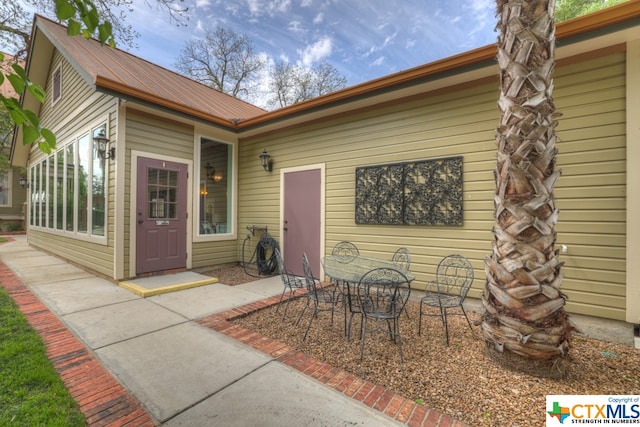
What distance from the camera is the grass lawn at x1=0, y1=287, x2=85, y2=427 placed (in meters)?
1.71

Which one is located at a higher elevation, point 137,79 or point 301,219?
point 137,79

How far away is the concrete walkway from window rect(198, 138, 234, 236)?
2.58 meters

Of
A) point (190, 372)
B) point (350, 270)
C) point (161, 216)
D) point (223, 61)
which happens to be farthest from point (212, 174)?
point (223, 61)

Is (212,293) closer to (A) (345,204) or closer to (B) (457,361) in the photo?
(A) (345,204)

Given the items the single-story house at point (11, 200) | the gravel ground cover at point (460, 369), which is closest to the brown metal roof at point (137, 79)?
the gravel ground cover at point (460, 369)

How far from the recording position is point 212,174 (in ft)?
21.8

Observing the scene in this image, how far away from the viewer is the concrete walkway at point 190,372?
1.78m

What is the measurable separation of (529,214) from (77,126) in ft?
25.8

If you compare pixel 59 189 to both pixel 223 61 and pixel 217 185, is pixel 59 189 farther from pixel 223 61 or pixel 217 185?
pixel 223 61

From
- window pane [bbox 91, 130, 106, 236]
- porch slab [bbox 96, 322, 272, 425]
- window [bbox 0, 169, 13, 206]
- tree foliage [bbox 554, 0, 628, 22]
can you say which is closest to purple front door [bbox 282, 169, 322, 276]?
porch slab [bbox 96, 322, 272, 425]

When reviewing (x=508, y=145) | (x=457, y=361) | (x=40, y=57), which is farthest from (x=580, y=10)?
(x=40, y=57)

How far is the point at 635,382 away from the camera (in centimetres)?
215

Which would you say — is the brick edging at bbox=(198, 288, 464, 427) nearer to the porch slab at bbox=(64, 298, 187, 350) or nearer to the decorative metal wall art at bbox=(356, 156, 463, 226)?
the porch slab at bbox=(64, 298, 187, 350)

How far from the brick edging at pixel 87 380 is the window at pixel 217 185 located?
320 centimetres
